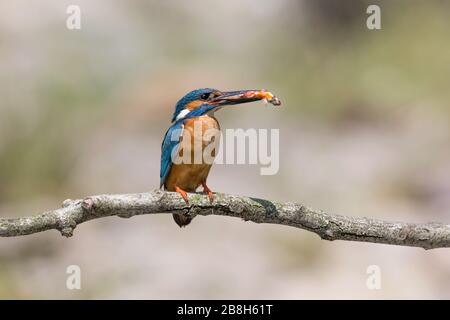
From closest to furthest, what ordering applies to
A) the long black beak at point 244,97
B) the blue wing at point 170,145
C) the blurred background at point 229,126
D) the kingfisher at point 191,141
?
the long black beak at point 244,97 < the kingfisher at point 191,141 < the blue wing at point 170,145 < the blurred background at point 229,126

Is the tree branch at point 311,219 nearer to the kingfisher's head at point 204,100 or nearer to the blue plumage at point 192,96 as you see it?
the kingfisher's head at point 204,100

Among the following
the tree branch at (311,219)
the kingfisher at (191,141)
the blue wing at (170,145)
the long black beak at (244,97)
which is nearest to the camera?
the tree branch at (311,219)

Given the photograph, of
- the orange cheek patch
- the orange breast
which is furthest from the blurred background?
the orange cheek patch

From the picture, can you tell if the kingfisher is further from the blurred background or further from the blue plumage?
the blurred background

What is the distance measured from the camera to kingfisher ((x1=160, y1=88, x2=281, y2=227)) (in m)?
4.74

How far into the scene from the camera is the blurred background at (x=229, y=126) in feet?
24.8

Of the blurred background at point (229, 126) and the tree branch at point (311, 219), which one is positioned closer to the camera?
the tree branch at point (311, 219)

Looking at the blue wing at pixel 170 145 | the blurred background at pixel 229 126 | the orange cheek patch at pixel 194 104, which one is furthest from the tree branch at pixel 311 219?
the blurred background at pixel 229 126

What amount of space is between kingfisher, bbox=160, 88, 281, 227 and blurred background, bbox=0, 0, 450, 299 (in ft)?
7.98

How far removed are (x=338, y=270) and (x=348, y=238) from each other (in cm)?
370

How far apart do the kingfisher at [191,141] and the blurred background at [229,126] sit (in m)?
2.43

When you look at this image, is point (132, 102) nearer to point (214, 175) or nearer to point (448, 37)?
point (214, 175)

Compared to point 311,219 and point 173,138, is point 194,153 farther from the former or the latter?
point 311,219

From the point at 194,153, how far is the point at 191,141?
0.07 m
